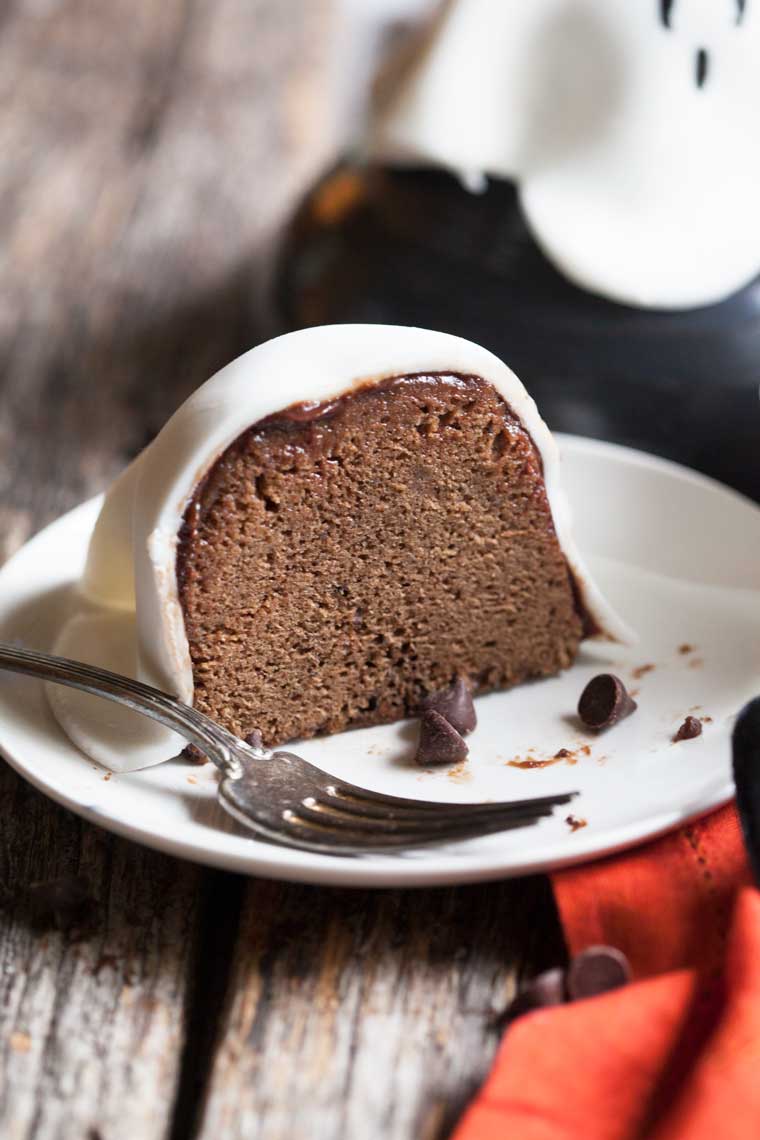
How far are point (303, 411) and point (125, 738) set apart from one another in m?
0.48

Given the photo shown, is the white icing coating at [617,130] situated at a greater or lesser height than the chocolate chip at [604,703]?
greater

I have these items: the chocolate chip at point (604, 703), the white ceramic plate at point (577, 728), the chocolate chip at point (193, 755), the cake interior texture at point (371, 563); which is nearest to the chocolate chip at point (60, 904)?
the white ceramic plate at point (577, 728)

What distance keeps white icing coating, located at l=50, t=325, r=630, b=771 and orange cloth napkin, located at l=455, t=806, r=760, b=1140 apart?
23.3 inches

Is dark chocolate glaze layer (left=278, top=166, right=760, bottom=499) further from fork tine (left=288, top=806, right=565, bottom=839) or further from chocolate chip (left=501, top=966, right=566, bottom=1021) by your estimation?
chocolate chip (left=501, top=966, right=566, bottom=1021)

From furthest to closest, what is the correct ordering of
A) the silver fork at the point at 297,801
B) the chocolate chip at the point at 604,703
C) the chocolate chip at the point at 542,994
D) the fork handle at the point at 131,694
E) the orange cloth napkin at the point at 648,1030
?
the chocolate chip at the point at 604,703, the fork handle at the point at 131,694, the silver fork at the point at 297,801, the chocolate chip at the point at 542,994, the orange cloth napkin at the point at 648,1030

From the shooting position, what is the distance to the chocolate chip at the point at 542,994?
1.35 m

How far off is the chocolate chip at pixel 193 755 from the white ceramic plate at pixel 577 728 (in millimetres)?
14

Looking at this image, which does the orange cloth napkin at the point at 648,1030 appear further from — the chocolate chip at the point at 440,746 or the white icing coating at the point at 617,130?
the white icing coating at the point at 617,130

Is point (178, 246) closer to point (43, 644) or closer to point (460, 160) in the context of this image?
point (460, 160)

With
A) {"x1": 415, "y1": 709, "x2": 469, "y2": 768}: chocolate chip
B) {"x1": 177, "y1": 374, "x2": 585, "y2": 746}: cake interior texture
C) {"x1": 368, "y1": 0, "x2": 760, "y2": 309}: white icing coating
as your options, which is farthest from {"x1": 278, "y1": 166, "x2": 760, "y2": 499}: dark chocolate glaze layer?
{"x1": 415, "y1": 709, "x2": 469, "y2": 768}: chocolate chip

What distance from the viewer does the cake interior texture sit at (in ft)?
5.63

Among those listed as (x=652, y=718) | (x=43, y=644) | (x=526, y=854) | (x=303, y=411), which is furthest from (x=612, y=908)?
(x=43, y=644)

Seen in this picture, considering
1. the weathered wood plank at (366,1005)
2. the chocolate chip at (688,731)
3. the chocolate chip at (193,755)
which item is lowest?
the chocolate chip at (193,755)

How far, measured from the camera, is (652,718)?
1.79 meters
